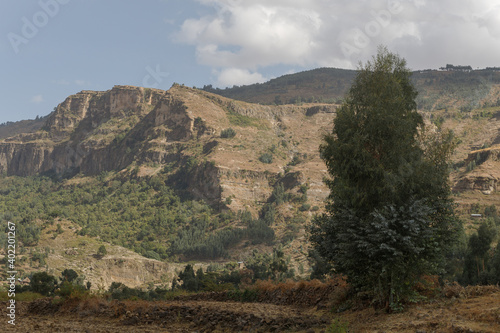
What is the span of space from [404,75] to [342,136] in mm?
3762

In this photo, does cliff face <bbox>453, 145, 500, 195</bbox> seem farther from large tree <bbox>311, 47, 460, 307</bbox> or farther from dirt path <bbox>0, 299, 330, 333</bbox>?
dirt path <bbox>0, 299, 330, 333</bbox>

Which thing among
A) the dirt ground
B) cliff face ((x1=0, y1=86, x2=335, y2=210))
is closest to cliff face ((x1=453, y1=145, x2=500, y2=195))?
cliff face ((x1=0, y1=86, x2=335, y2=210))

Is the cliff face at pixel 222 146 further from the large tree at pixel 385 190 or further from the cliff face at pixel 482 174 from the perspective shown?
the large tree at pixel 385 190

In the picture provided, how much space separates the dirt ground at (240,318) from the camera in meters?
10.7

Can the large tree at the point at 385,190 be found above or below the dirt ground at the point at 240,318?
above

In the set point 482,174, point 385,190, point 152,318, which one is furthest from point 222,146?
point 385,190

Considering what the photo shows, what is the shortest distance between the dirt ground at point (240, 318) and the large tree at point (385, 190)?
1.35 meters

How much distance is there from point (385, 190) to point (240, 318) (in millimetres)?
6735

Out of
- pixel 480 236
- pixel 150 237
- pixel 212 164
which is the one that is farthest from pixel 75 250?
pixel 480 236

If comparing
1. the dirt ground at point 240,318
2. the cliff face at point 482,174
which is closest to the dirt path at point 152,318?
the dirt ground at point 240,318

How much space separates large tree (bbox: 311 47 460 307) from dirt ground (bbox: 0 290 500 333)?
1.35 m

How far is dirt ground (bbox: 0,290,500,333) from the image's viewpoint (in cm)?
1074

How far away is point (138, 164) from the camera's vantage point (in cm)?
17788

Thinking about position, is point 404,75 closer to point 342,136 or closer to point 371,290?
point 342,136
